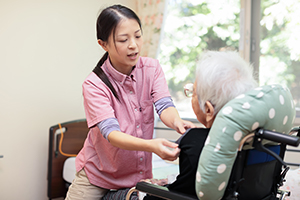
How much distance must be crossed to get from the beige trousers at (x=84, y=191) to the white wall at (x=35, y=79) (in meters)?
1.26

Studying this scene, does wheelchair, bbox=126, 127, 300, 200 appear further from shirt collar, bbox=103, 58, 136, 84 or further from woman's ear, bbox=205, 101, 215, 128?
shirt collar, bbox=103, 58, 136, 84

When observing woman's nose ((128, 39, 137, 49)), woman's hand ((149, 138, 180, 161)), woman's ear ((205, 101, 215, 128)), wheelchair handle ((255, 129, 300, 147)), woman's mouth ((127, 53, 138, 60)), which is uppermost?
woman's nose ((128, 39, 137, 49))

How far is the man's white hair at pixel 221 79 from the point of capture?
1166 millimetres

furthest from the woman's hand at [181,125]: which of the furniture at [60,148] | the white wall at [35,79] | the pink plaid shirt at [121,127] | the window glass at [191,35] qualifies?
the window glass at [191,35]

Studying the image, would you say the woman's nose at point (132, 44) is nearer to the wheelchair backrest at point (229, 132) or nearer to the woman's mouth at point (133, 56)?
the woman's mouth at point (133, 56)

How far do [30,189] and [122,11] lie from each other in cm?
195

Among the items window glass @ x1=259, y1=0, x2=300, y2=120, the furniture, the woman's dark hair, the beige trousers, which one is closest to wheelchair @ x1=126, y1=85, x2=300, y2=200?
the beige trousers

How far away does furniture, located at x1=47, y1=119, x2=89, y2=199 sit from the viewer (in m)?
2.72

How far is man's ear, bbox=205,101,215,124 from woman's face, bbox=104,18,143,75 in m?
0.46

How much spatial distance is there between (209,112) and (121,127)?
0.47 metres

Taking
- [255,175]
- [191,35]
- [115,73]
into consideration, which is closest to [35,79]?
[115,73]

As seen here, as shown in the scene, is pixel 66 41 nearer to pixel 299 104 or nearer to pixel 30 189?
pixel 30 189

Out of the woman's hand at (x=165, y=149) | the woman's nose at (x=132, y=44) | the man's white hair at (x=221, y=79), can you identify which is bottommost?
the woman's hand at (x=165, y=149)

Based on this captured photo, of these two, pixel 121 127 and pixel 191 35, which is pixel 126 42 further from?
pixel 191 35
